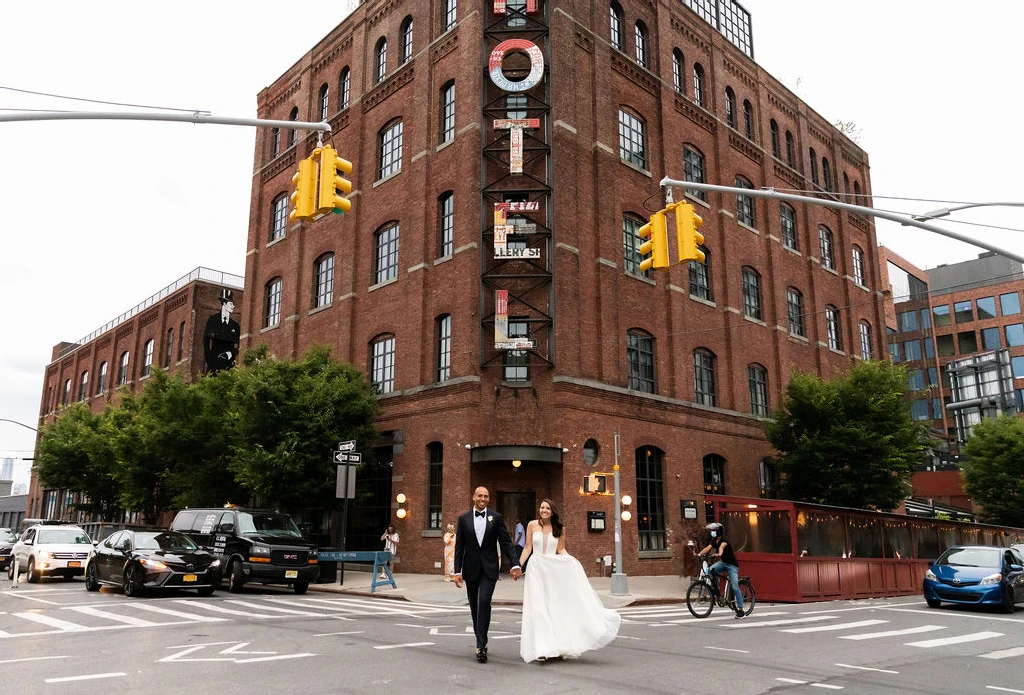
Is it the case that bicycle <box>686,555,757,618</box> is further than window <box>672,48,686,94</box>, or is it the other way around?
window <box>672,48,686,94</box>

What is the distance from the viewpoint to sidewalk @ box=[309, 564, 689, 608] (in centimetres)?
1811

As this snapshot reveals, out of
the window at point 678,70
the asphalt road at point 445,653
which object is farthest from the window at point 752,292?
the asphalt road at point 445,653

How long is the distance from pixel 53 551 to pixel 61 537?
85 centimetres

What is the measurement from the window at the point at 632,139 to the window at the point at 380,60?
10445mm

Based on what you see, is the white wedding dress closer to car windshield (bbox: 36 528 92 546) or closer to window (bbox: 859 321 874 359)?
car windshield (bbox: 36 528 92 546)

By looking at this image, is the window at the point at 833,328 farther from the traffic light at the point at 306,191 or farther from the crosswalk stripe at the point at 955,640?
the traffic light at the point at 306,191

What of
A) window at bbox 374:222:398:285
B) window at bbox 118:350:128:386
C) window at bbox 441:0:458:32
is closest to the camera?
window at bbox 441:0:458:32

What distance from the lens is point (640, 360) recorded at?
2845 centimetres

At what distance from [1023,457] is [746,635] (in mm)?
39489

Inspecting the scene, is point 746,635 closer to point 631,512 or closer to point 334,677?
point 334,677

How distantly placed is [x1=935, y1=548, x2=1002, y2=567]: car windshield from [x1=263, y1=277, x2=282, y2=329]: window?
2835 cm

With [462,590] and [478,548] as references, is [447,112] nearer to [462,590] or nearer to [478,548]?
[462,590]

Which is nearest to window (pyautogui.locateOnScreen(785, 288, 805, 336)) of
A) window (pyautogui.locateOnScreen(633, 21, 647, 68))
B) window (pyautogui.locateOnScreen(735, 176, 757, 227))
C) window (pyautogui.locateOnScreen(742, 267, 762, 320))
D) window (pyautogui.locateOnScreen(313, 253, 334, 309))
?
window (pyautogui.locateOnScreen(742, 267, 762, 320))

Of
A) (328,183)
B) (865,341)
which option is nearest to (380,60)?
(328,183)
